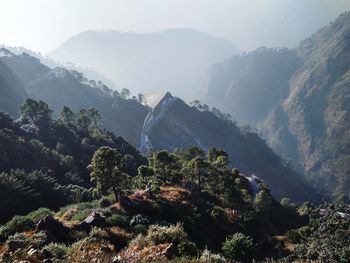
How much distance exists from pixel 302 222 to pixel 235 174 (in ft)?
76.7

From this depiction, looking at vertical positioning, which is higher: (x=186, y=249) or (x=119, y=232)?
(x=186, y=249)

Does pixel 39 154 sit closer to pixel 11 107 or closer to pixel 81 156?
pixel 81 156

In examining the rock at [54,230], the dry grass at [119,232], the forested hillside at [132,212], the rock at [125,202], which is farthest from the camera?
the rock at [125,202]

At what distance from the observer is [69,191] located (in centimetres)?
7338

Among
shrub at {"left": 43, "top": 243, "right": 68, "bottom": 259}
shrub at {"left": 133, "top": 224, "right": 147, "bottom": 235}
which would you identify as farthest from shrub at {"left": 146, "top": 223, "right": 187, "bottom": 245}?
shrub at {"left": 133, "top": 224, "right": 147, "bottom": 235}

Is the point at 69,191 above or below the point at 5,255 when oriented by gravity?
below

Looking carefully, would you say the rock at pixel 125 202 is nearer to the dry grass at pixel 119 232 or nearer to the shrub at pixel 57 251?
the dry grass at pixel 119 232

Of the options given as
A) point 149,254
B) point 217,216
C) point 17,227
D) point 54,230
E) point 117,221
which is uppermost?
point 217,216

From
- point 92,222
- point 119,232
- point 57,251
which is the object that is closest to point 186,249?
point 57,251

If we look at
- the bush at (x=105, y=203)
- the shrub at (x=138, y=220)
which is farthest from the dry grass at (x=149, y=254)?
the bush at (x=105, y=203)

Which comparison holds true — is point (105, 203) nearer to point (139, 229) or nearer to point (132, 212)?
point (132, 212)

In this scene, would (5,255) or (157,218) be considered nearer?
(5,255)

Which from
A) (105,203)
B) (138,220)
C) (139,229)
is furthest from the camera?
(105,203)

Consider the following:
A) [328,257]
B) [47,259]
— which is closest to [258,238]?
[328,257]
